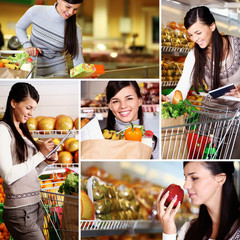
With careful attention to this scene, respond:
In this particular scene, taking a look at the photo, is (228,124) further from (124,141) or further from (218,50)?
(124,141)

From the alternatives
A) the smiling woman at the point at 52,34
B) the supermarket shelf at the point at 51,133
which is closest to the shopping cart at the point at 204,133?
the supermarket shelf at the point at 51,133

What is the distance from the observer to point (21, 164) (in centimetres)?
293

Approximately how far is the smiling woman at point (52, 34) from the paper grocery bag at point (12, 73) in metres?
0.10

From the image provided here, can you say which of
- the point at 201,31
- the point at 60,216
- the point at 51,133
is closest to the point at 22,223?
the point at 60,216

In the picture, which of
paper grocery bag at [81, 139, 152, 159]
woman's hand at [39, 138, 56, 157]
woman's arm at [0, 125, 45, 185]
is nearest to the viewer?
woman's arm at [0, 125, 45, 185]

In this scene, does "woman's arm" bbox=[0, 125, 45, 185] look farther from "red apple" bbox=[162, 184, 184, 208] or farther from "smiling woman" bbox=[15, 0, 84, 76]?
"red apple" bbox=[162, 184, 184, 208]

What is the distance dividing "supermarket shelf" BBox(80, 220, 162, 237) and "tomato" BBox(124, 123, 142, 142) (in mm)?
645

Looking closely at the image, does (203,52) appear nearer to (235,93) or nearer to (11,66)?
(235,93)

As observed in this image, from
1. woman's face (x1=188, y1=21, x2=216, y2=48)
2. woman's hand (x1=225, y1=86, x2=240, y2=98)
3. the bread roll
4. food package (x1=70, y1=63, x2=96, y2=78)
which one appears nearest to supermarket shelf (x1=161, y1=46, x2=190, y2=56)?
woman's face (x1=188, y1=21, x2=216, y2=48)

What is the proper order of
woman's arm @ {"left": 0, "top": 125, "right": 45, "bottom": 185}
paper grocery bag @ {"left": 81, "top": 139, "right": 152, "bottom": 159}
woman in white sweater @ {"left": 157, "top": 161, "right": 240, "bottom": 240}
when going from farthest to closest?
woman in white sweater @ {"left": 157, "top": 161, "right": 240, "bottom": 240} → paper grocery bag @ {"left": 81, "top": 139, "right": 152, "bottom": 159} → woman's arm @ {"left": 0, "top": 125, "right": 45, "bottom": 185}

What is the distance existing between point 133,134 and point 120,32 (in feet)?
2.35

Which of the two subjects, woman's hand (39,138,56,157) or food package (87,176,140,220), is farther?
food package (87,176,140,220)

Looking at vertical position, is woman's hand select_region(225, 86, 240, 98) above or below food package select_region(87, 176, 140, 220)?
above

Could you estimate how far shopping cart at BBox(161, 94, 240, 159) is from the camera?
3160 millimetres
